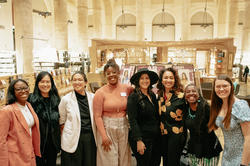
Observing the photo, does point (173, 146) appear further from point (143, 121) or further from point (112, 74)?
point (112, 74)

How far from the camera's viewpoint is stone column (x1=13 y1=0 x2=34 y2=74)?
10758 millimetres

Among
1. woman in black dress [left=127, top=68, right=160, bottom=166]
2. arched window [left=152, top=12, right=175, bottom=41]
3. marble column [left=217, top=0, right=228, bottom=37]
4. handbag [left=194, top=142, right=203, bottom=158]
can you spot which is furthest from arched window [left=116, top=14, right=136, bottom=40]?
handbag [left=194, top=142, right=203, bottom=158]

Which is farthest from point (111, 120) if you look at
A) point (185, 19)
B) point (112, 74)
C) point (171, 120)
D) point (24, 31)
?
point (185, 19)

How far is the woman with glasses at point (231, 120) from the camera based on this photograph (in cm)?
207

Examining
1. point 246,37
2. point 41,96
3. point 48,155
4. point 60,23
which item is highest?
point 60,23

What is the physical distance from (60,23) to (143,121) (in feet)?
50.1

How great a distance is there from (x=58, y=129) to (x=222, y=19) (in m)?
27.8

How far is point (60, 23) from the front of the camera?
1616cm

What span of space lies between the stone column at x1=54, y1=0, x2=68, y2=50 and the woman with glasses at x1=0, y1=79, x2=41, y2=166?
14503 millimetres

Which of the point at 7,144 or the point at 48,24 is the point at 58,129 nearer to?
the point at 7,144

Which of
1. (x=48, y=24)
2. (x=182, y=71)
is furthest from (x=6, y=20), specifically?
(x=182, y=71)

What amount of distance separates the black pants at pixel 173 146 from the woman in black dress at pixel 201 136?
0.17m

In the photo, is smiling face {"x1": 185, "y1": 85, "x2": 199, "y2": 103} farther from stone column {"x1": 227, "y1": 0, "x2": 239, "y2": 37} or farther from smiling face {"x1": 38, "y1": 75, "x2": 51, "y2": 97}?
stone column {"x1": 227, "y1": 0, "x2": 239, "y2": 37}

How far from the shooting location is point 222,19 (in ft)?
84.6
